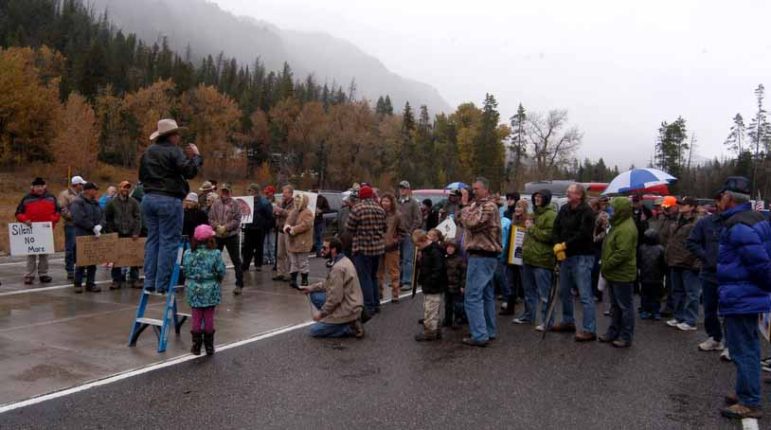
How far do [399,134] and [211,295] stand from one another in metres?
75.3

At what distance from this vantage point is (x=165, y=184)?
6398 mm

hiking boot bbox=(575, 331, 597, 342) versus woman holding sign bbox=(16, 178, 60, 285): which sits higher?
woman holding sign bbox=(16, 178, 60, 285)

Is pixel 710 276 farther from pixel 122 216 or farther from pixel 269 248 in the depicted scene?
pixel 269 248

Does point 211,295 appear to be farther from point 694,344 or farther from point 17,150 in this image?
point 17,150

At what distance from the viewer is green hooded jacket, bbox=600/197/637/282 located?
750 centimetres

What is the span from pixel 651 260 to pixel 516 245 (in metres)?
2.38

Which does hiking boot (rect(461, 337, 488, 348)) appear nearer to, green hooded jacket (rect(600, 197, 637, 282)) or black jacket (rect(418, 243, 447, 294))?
A: black jacket (rect(418, 243, 447, 294))

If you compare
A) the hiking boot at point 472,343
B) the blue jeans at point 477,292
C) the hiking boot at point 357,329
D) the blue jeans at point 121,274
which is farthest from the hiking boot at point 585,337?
the blue jeans at point 121,274

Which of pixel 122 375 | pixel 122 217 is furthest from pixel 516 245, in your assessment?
pixel 122 217

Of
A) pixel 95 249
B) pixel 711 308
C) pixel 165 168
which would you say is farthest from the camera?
pixel 95 249

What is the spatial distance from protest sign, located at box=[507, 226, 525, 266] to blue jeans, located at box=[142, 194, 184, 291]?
5136 millimetres

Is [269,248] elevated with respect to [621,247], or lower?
lower

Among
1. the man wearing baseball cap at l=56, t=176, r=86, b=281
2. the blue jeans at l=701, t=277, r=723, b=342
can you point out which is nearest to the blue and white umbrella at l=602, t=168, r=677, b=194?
the blue jeans at l=701, t=277, r=723, b=342

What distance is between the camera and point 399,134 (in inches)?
3177
